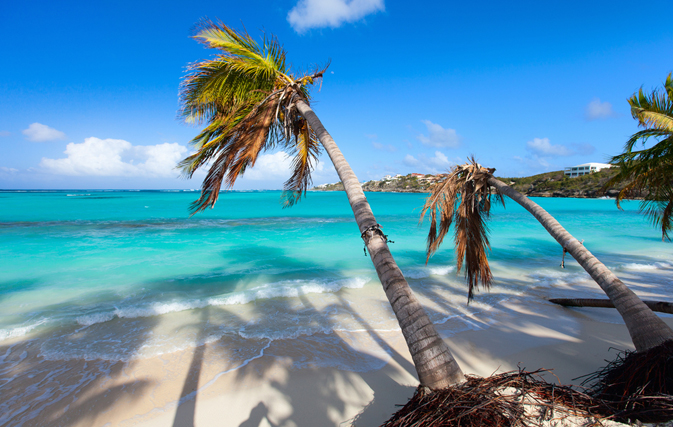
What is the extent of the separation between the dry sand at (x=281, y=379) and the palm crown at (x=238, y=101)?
256cm

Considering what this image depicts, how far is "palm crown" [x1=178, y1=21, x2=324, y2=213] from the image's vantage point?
428 centimetres

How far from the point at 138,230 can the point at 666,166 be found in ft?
80.1

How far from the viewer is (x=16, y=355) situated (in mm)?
5008

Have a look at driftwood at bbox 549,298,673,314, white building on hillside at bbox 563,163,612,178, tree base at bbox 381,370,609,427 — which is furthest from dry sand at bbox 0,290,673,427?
white building on hillside at bbox 563,163,612,178

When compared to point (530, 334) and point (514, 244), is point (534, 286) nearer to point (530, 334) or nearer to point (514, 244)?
point (530, 334)

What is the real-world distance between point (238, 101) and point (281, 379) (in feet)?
14.6

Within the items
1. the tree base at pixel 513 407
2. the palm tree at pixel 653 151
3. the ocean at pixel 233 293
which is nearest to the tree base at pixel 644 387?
the tree base at pixel 513 407

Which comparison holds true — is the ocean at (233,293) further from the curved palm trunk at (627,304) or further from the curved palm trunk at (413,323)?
the curved palm trunk at (413,323)

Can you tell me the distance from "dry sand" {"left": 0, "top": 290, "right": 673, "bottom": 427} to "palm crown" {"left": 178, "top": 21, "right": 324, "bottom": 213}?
2560 mm

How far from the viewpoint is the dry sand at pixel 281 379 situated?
357cm

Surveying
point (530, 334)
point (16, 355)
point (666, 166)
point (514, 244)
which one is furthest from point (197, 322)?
point (514, 244)

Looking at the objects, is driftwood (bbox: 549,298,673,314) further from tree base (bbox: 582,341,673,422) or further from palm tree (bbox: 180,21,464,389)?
palm tree (bbox: 180,21,464,389)

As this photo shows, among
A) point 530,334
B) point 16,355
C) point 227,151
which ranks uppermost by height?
point 227,151

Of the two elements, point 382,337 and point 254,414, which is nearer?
point 254,414
